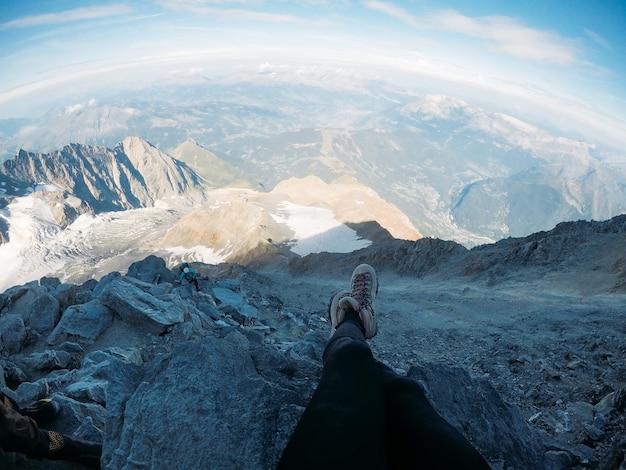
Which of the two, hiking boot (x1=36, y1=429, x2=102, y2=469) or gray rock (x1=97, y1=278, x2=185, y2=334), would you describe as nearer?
hiking boot (x1=36, y1=429, x2=102, y2=469)

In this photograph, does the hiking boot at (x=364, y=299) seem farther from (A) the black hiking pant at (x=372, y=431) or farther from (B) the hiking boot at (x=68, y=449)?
(B) the hiking boot at (x=68, y=449)

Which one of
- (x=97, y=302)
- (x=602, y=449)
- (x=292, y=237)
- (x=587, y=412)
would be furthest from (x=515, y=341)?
(x=292, y=237)

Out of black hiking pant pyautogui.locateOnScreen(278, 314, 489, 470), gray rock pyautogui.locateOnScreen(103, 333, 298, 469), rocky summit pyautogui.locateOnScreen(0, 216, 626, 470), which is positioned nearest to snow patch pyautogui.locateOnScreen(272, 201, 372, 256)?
rocky summit pyautogui.locateOnScreen(0, 216, 626, 470)

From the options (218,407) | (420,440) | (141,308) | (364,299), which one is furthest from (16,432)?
(141,308)

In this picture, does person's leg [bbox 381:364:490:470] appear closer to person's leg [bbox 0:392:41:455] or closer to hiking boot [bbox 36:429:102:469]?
hiking boot [bbox 36:429:102:469]

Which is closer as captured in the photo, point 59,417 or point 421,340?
point 59,417

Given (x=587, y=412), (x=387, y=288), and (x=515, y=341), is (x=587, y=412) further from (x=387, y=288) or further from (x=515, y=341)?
(x=387, y=288)

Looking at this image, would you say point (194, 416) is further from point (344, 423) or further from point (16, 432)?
point (344, 423)
